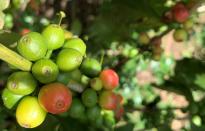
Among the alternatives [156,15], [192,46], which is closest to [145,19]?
[156,15]

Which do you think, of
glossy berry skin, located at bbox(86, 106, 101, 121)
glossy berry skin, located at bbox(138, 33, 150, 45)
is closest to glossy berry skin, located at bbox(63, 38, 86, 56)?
glossy berry skin, located at bbox(86, 106, 101, 121)

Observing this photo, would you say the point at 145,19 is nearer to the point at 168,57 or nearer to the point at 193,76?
the point at 193,76

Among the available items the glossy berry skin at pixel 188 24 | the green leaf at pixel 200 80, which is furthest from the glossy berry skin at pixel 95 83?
the glossy berry skin at pixel 188 24

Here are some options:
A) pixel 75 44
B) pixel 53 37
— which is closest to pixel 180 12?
pixel 75 44

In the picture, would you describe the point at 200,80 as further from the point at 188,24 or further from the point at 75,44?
the point at 75,44

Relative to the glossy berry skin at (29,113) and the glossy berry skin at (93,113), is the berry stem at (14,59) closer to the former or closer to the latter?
the glossy berry skin at (29,113)

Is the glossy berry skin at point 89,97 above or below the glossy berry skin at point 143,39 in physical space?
above

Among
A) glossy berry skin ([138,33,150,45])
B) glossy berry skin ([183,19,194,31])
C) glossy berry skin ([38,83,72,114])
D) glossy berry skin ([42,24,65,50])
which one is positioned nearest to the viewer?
glossy berry skin ([38,83,72,114])

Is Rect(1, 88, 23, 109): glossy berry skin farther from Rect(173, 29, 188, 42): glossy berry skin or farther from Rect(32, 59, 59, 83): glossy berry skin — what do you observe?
Rect(173, 29, 188, 42): glossy berry skin
